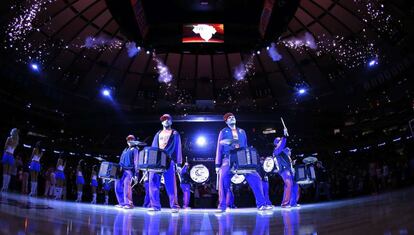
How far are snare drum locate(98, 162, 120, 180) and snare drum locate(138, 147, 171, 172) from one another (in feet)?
7.65

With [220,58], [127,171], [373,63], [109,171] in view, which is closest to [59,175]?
[109,171]

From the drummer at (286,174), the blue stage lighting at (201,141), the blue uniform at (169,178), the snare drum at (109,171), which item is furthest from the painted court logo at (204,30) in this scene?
the blue uniform at (169,178)

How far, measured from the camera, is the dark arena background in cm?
1814

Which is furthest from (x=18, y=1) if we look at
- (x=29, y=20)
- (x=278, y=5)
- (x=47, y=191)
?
(x=278, y=5)

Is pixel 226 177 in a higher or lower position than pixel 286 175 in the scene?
lower

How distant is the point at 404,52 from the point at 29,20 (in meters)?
23.2

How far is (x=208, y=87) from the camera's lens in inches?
1096

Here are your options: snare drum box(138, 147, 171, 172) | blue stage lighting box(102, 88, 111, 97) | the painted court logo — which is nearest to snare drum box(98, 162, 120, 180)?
snare drum box(138, 147, 171, 172)

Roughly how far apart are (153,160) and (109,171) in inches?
103

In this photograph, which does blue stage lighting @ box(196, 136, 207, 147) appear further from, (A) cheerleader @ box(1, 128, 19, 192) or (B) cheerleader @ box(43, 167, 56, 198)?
(A) cheerleader @ box(1, 128, 19, 192)

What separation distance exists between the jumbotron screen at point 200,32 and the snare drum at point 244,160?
12.5 meters

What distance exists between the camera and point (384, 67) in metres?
23.0

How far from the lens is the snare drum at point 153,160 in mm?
7298

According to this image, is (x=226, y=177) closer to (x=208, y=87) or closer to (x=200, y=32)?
(x=200, y=32)
